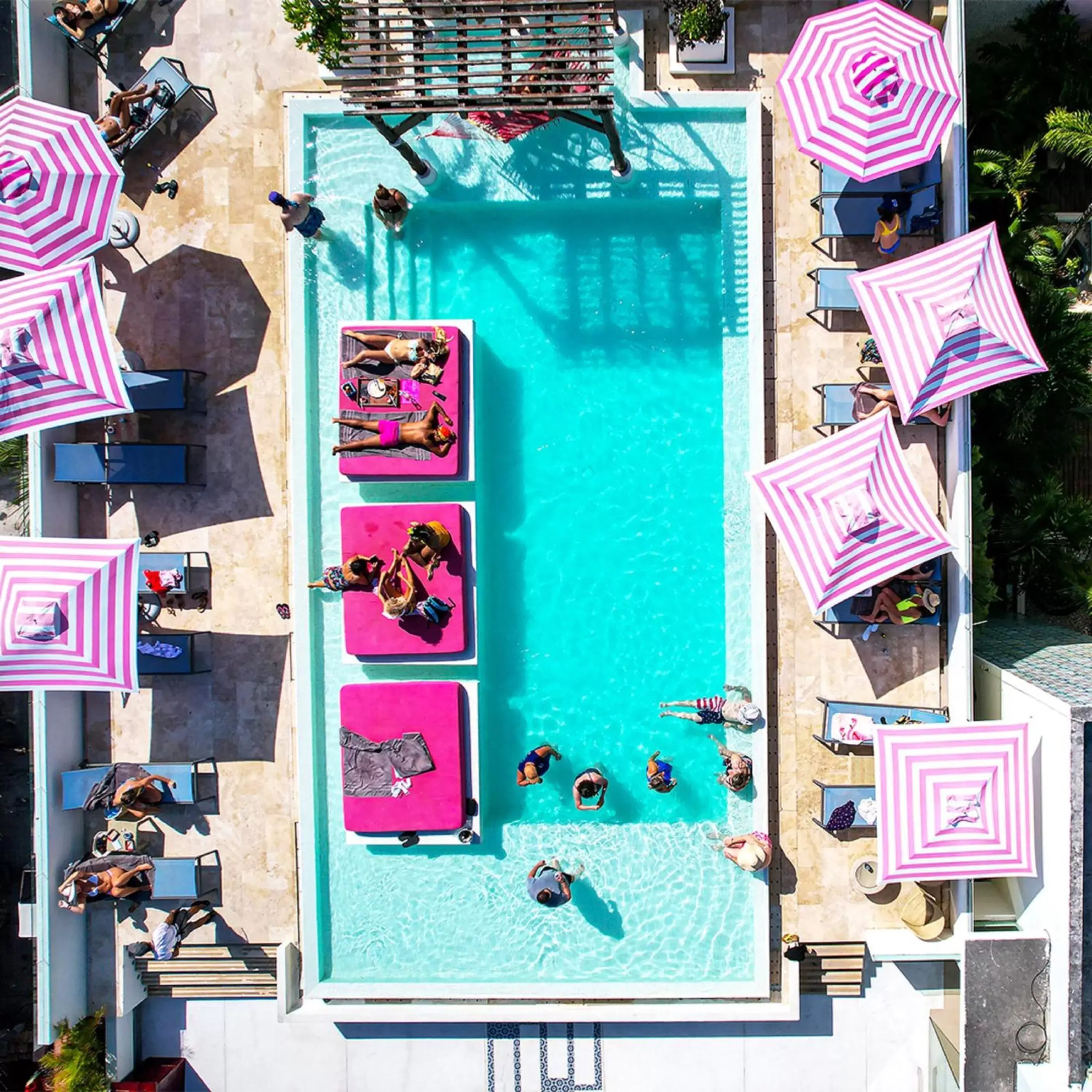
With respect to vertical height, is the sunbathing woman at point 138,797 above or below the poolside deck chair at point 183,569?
below

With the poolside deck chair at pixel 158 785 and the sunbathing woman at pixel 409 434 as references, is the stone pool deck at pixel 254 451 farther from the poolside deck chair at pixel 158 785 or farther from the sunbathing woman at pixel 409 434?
the sunbathing woman at pixel 409 434

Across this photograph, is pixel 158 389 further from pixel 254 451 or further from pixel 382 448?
pixel 382 448

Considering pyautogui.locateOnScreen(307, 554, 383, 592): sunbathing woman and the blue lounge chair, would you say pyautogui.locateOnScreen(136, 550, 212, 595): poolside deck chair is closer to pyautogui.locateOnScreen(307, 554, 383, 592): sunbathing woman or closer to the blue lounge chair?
pyautogui.locateOnScreen(307, 554, 383, 592): sunbathing woman

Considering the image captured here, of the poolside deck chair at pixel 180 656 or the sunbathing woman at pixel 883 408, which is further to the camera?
the poolside deck chair at pixel 180 656

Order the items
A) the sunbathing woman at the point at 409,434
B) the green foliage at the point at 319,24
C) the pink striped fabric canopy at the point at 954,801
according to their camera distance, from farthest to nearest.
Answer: the sunbathing woman at the point at 409,434
the green foliage at the point at 319,24
the pink striped fabric canopy at the point at 954,801

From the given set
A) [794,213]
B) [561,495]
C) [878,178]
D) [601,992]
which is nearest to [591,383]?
[561,495]

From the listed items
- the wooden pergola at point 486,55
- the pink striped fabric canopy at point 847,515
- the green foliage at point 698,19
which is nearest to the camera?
the wooden pergola at point 486,55

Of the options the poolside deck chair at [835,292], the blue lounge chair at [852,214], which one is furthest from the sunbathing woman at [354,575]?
the blue lounge chair at [852,214]
